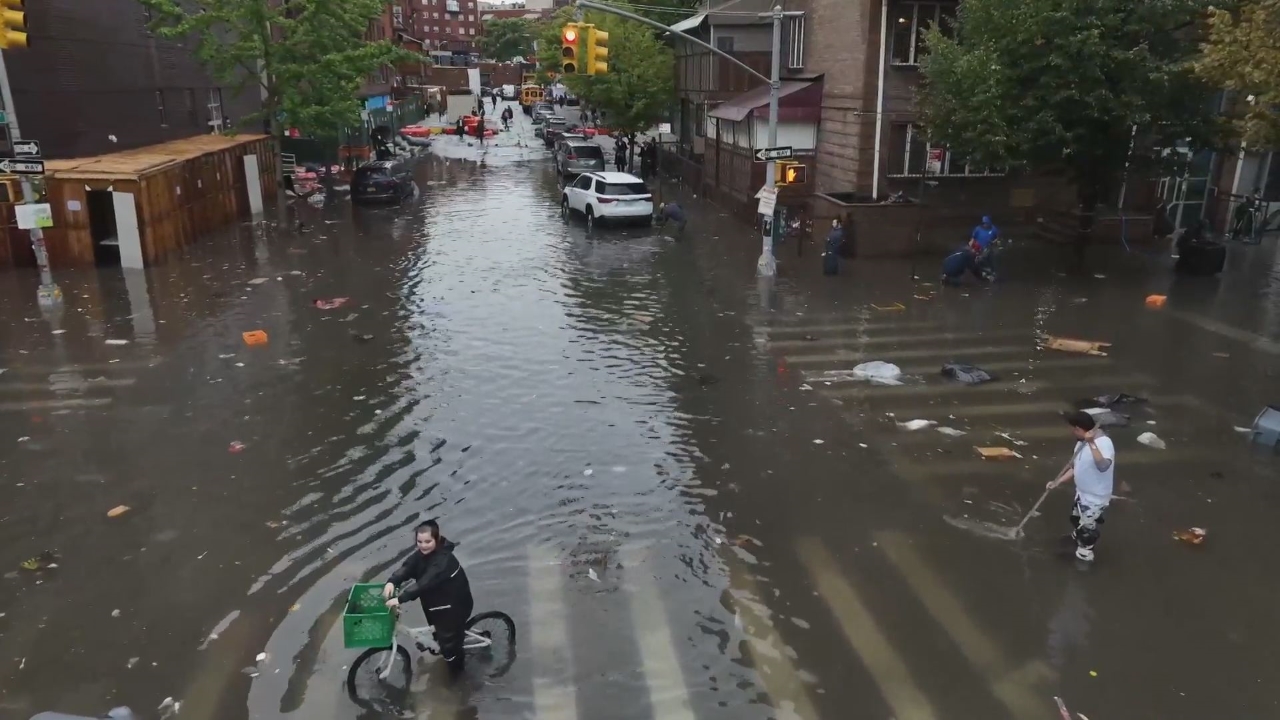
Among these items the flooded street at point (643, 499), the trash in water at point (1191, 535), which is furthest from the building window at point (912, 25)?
the trash in water at point (1191, 535)

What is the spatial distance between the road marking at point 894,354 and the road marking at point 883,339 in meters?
0.46

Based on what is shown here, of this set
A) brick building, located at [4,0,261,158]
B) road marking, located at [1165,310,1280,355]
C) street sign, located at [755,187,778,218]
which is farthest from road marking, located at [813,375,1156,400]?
brick building, located at [4,0,261,158]

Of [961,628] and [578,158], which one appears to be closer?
[961,628]

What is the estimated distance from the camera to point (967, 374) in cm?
1330

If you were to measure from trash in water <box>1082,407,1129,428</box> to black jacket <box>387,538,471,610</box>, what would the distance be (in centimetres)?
875

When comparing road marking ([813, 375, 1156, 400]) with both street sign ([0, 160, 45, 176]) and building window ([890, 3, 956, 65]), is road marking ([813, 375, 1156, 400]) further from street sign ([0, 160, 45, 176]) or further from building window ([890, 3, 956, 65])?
street sign ([0, 160, 45, 176])

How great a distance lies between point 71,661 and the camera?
678 centimetres

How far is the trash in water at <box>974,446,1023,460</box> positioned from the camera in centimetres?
1057

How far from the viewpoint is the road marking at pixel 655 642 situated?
6.33m

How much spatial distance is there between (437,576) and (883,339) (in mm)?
11016

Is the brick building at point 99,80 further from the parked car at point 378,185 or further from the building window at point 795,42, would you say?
the building window at point 795,42

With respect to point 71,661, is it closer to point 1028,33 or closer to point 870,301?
point 870,301

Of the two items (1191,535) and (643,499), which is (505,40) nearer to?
(643,499)

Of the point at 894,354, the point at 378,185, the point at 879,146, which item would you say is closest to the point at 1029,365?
the point at 894,354
